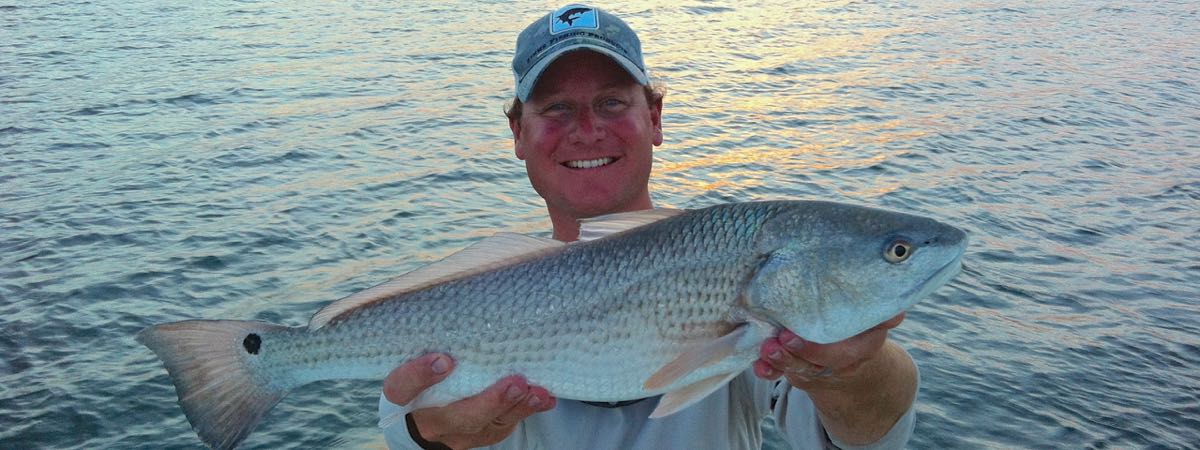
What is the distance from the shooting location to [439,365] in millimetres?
3018

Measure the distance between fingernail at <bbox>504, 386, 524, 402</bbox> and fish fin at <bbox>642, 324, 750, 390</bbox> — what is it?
0.38 meters

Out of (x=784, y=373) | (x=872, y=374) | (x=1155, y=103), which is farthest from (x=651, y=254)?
(x=1155, y=103)

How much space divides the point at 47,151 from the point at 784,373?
34.8 feet

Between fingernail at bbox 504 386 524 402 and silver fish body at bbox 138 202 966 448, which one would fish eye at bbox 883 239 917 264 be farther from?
fingernail at bbox 504 386 524 402

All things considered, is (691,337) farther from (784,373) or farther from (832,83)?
(832,83)

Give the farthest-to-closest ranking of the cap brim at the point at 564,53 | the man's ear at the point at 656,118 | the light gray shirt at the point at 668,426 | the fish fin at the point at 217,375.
→ the man's ear at the point at 656,118 → the cap brim at the point at 564,53 → the light gray shirt at the point at 668,426 → the fish fin at the point at 217,375

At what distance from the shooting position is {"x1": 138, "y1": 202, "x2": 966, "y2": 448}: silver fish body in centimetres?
292

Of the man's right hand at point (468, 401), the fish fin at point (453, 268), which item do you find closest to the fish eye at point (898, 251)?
the fish fin at point (453, 268)

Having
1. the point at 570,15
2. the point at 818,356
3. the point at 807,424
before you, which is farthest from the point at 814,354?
the point at 570,15

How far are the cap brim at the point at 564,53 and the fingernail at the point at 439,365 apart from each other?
142 cm

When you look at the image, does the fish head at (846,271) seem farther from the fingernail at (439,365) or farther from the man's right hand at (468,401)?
the fingernail at (439,365)

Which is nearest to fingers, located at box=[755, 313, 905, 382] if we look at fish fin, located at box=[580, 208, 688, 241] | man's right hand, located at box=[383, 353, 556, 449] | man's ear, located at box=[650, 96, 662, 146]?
fish fin, located at box=[580, 208, 688, 241]

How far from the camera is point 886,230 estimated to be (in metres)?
2.96

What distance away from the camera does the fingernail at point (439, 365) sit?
3016 millimetres
